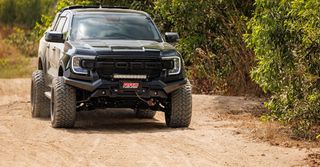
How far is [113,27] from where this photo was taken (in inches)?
575

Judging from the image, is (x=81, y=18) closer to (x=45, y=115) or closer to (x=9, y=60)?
(x=45, y=115)

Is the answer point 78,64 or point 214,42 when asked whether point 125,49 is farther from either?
point 214,42

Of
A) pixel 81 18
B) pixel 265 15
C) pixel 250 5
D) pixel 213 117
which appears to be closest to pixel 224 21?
pixel 250 5

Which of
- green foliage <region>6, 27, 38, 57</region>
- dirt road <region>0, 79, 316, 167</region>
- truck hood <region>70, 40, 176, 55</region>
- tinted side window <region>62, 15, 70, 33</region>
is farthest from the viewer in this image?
green foliage <region>6, 27, 38, 57</region>

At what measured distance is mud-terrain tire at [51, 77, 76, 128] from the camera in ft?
43.4

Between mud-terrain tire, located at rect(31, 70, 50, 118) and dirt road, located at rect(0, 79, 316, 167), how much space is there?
43cm

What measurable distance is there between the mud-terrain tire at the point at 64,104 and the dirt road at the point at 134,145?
6.1 inches

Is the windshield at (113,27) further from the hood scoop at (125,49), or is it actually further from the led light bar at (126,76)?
the led light bar at (126,76)

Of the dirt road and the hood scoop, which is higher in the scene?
the hood scoop

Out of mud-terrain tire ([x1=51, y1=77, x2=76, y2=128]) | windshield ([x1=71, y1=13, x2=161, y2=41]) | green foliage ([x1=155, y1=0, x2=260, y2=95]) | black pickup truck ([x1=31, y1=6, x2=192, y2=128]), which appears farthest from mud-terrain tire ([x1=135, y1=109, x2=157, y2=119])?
green foliage ([x1=155, y1=0, x2=260, y2=95])

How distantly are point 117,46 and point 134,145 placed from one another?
239cm

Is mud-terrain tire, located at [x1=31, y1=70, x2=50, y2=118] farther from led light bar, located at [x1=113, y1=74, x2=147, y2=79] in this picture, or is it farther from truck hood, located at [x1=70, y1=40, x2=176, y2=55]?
led light bar, located at [x1=113, y1=74, x2=147, y2=79]

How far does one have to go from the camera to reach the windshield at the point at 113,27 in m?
14.4

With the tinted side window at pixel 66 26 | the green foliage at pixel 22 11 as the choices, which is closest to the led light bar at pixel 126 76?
the tinted side window at pixel 66 26
